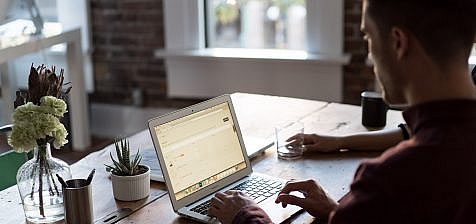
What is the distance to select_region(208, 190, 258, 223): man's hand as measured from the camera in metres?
1.68

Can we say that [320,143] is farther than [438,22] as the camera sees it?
Yes

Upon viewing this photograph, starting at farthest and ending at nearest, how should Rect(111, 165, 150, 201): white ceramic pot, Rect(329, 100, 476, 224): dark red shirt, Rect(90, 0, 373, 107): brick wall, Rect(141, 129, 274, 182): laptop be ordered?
Rect(90, 0, 373, 107): brick wall, Rect(141, 129, 274, 182): laptop, Rect(111, 165, 150, 201): white ceramic pot, Rect(329, 100, 476, 224): dark red shirt

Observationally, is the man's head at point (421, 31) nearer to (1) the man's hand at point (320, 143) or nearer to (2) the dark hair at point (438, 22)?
(2) the dark hair at point (438, 22)

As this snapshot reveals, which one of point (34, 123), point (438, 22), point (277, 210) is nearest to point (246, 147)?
point (277, 210)

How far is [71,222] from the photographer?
1.69 m

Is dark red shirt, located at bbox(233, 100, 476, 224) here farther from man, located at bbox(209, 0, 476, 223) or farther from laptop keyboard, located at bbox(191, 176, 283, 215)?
laptop keyboard, located at bbox(191, 176, 283, 215)

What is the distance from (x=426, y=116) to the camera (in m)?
1.23

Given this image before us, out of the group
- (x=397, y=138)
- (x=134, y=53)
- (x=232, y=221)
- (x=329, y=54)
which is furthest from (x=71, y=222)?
(x=134, y=53)

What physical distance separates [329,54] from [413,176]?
2.72 metres

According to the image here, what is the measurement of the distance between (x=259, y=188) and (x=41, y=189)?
57 centimetres

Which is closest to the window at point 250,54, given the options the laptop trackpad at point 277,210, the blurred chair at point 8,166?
the blurred chair at point 8,166

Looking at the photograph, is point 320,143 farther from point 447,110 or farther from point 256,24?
point 256,24

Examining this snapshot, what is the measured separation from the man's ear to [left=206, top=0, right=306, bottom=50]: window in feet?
9.17

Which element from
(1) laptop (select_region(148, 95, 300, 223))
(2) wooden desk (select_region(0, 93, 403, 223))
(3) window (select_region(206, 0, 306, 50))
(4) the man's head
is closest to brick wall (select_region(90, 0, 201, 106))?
(3) window (select_region(206, 0, 306, 50))
